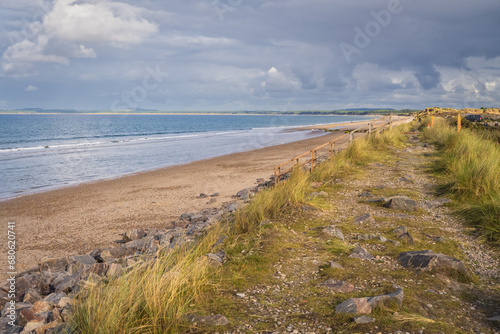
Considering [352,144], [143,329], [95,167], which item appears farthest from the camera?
[95,167]

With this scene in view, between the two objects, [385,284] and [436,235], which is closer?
[385,284]

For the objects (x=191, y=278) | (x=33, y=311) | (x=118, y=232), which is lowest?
(x=118, y=232)

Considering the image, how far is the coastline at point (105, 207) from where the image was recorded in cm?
902

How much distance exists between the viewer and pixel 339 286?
4426 millimetres

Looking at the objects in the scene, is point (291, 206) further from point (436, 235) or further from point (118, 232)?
point (118, 232)

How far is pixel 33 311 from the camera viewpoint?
14.1 ft

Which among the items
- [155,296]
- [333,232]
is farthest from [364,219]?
[155,296]

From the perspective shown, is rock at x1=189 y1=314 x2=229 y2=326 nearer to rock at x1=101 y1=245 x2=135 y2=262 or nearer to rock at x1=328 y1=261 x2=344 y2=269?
rock at x1=328 y1=261 x2=344 y2=269

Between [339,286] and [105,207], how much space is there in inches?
400

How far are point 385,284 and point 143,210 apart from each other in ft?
29.8

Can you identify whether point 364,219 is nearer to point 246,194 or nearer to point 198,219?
point 198,219

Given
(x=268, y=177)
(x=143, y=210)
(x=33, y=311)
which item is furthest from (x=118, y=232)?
(x=268, y=177)

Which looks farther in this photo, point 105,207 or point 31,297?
point 105,207

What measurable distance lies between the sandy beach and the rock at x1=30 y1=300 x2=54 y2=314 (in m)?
3.60
